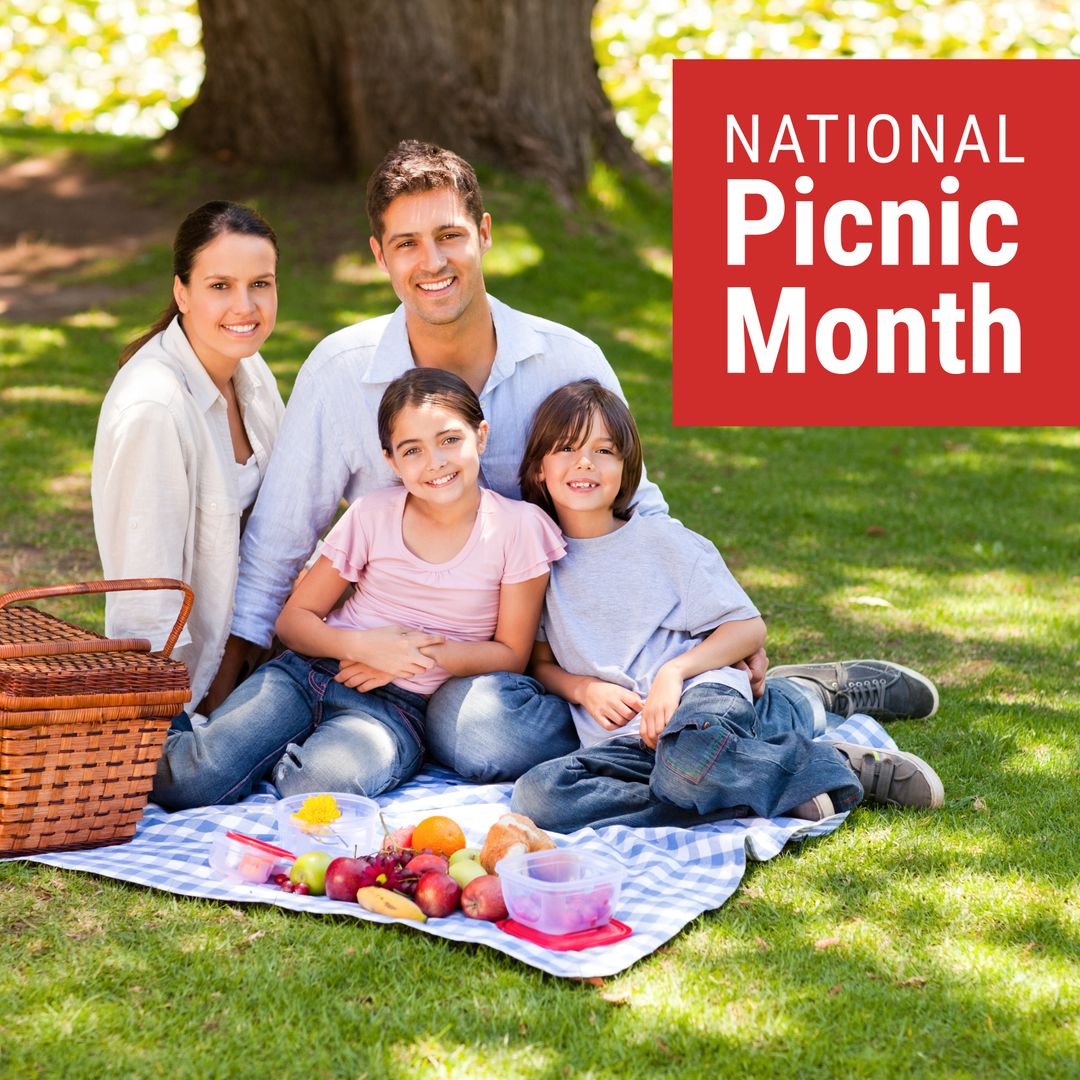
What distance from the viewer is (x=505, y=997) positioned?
269cm

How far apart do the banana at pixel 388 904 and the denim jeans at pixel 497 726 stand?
755 millimetres

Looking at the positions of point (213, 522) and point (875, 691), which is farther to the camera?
point (875, 691)

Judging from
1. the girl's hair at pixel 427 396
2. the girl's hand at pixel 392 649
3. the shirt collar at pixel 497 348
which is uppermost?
the shirt collar at pixel 497 348

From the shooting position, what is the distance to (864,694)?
416 centimetres

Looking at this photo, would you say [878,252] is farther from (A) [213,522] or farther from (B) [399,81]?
(A) [213,522]

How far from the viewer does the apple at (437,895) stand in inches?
118

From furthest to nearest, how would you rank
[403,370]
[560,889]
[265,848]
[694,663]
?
[403,370] → [694,663] → [265,848] → [560,889]

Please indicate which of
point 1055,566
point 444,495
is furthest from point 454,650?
point 1055,566

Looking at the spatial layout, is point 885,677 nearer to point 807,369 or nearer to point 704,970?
point 704,970

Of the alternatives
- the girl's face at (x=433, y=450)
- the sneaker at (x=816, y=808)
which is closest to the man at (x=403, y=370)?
the girl's face at (x=433, y=450)

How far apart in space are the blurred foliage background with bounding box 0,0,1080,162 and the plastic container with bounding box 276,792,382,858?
1024 centimetres

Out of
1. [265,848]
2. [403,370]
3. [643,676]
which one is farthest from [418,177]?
[265,848]

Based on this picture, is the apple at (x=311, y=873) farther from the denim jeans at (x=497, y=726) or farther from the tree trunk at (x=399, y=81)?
the tree trunk at (x=399, y=81)

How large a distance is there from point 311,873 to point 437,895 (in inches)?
11.7
